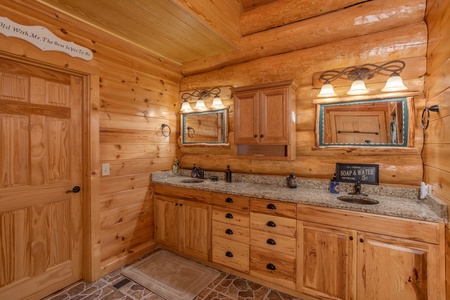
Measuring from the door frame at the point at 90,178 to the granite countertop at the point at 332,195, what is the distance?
835mm

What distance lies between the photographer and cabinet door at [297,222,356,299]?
6.09 feet

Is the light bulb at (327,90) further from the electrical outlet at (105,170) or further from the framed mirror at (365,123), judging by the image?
the electrical outlet at (105,170)

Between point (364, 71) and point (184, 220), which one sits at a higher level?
point (364, 71)

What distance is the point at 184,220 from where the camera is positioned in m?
2.80

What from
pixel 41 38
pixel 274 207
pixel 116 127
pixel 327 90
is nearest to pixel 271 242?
pixel 274 207

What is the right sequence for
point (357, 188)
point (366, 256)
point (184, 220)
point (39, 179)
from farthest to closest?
1. point (184, 220)
2. point (357, 188)
3. point (39, 179)
4. point (366, 256)

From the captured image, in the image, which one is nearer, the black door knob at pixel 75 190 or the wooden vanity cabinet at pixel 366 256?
the wooden vanity cabinet at pixel 366 256

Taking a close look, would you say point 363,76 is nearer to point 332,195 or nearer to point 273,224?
point 332,195

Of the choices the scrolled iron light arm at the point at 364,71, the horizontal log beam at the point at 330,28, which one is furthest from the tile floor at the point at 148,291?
the horizontal log beam at the point at 330,28

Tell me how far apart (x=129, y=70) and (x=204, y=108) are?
3.59ft

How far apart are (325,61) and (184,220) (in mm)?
2502

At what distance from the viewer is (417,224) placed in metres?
1.63

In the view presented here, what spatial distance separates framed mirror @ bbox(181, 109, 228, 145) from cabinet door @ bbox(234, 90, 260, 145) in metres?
0.41

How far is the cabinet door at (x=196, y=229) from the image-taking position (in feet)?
8.60
